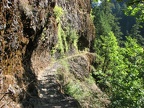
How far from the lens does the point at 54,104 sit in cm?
974

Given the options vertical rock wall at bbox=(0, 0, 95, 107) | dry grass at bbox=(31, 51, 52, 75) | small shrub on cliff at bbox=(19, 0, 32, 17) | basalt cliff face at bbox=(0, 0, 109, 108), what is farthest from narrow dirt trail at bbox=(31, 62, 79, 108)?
small shrub on cliff at bbox=(19, 0, 32, 17)

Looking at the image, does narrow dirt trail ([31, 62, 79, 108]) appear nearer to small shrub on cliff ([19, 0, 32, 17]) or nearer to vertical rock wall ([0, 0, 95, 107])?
vertical rock wall ([0, 0, 95, 107])

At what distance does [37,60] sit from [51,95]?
14.3 ft

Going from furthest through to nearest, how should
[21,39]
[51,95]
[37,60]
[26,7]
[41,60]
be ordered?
[41,60] < [37,60] < [51,95] < [26,7] < [21,39]

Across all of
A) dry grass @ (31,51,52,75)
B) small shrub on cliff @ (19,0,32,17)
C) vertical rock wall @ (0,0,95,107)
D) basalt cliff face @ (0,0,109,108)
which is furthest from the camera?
dry grass @ (31,51,52,75)

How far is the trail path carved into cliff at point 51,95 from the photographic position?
31.4ft

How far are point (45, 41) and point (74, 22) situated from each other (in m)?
10.1

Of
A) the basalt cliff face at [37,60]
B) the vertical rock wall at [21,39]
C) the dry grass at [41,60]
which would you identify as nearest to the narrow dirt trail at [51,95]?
the basalt cliff face at [37,60]

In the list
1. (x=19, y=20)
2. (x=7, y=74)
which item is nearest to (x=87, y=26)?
(x=19, y=20)

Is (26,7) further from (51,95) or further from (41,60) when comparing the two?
(41,60)

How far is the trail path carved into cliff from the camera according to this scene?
958 cm

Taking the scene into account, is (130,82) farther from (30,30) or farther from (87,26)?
(87,26)

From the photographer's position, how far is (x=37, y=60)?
48.3 feet

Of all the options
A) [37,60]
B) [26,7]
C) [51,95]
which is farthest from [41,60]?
[26,7]
